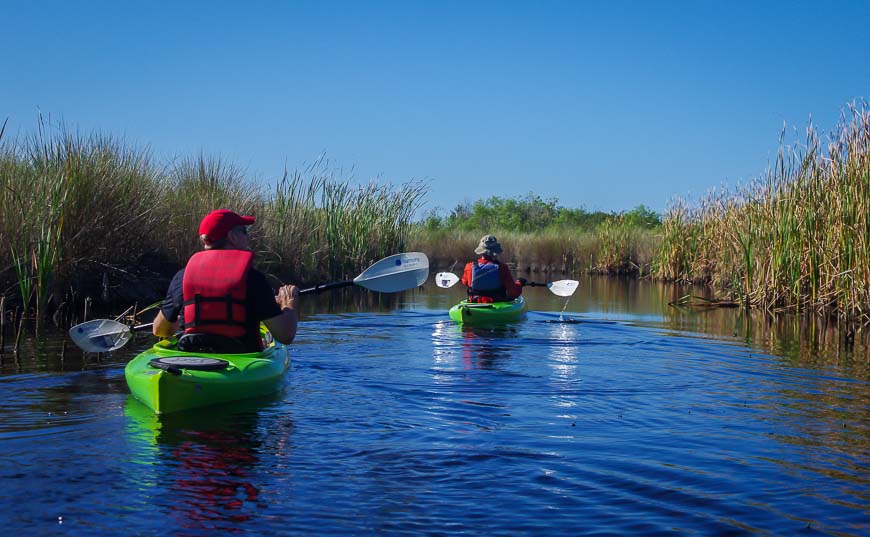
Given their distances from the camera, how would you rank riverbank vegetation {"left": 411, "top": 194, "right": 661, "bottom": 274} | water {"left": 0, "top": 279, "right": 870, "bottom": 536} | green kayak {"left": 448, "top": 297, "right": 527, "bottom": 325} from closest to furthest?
water {"left": 0, "top": 279, "right": 870, "bottom": 536}, green kayak {"left": 448, "top": 297, "right": 527, "bottom": 325}, riverbank vegetation {"left": 411, "top": 194, "right": 661, "bottom": 274}

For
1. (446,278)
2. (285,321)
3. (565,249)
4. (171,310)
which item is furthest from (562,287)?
(565,249)

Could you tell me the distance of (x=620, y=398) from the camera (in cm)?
682

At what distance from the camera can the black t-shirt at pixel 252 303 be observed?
607cm

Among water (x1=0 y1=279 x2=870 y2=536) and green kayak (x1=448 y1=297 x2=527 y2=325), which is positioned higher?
green kayak (x1=448 y1=297 x2=527 y2=325)

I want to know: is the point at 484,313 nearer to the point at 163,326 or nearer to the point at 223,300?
the point at 163,326

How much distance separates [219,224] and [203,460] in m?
1.94

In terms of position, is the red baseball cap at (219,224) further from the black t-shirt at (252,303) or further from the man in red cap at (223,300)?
the black t-shirt at (252,303)

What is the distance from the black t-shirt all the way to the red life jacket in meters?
0.06

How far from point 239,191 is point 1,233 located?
6690 millimetres

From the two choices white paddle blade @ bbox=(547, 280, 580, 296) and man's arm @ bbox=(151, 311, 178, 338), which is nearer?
man's arm @ bbox=(151, 311, 178, 338)

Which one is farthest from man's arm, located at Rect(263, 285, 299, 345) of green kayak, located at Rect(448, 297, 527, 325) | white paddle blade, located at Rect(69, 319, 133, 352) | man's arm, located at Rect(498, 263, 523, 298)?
man's arm, located at Rect(498, 263, 523, 298)

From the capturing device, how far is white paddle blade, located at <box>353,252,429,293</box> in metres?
8.80

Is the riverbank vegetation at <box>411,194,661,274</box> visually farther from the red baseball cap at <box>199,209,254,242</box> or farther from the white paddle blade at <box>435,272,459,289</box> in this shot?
the red baseball cap at <box>199,209,254,242</box>

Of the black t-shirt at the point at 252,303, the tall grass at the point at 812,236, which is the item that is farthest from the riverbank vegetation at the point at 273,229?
the black t-shirt at the point at 252,303
